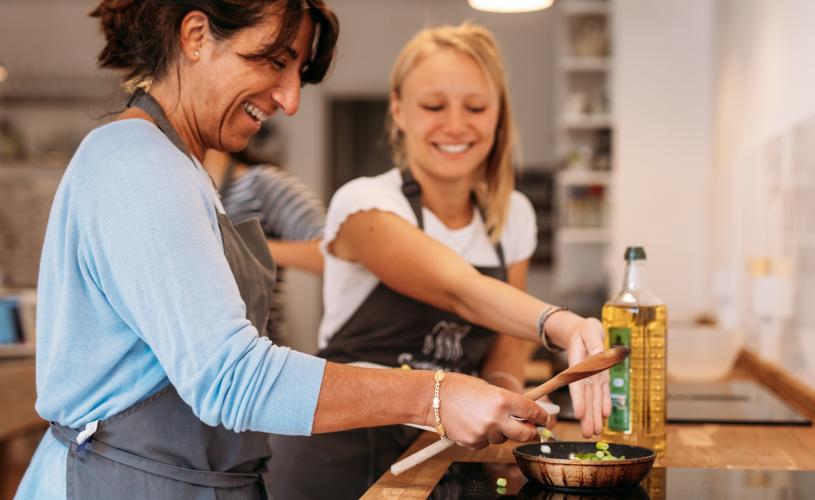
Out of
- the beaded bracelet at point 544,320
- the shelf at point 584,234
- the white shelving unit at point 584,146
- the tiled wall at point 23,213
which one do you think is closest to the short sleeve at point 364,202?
the beaded bracelet at point 544,320

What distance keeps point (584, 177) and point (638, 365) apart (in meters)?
4.55

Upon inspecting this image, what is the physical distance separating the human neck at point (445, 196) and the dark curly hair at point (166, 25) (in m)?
0.69

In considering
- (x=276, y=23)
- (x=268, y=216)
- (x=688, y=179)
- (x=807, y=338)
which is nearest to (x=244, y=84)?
(x=276, y=23)

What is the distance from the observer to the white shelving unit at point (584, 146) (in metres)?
6.18

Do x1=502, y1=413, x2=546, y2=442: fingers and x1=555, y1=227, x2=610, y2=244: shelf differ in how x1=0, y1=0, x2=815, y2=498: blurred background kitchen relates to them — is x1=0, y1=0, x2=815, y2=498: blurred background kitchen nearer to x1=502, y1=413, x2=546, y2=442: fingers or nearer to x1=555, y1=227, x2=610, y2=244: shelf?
x1=555, y1=227, x2=610, y2=244: shelf

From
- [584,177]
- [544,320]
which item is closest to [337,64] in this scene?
[584,177]

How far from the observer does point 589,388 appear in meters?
1.57

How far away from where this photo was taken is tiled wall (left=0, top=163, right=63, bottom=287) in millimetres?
8305

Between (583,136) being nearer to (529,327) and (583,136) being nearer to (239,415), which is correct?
(529,327)

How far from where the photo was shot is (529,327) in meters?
1.80

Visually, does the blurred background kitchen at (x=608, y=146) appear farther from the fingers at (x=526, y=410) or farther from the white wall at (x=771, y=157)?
the fingers at (x=526, y=410)

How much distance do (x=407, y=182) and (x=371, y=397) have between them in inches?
37.4

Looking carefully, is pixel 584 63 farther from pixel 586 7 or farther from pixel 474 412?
pixel 474 412

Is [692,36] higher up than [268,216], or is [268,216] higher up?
Result: [692,36]
